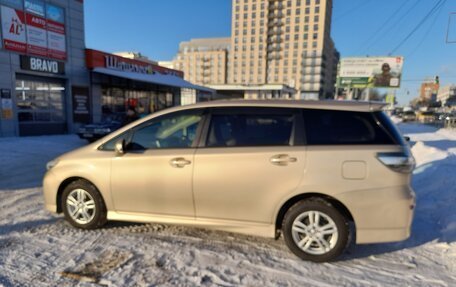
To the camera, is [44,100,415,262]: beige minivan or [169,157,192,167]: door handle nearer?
[44,100,415,262]: beige minivan

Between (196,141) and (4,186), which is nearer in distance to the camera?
(196,141)

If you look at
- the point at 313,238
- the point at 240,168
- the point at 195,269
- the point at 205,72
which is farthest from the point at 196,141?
the point at 205,72

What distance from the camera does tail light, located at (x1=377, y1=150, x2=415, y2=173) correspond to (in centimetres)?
300

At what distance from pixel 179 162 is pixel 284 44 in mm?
104886

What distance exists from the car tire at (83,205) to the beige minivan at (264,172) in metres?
0.02

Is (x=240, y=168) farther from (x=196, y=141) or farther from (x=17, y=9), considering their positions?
(x=17, y=9)

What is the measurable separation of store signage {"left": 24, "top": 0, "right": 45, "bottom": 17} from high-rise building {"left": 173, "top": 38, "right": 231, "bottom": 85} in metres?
95.7

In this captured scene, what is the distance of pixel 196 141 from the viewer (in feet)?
11.5

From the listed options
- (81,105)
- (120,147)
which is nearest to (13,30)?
(81,105)

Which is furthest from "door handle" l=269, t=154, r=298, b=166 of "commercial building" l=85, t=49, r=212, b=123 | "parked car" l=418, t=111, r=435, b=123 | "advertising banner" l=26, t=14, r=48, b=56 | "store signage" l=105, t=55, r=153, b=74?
"parked car" l=418, t=111, r=435, b=123

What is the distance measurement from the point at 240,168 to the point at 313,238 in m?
1.09

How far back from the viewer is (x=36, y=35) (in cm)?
1490

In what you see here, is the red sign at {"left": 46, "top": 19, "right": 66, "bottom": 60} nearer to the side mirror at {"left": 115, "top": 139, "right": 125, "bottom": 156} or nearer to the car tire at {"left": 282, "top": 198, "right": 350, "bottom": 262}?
the side mirror at {"left": 115, "top": 139, "right": 125, "bottom": 156}

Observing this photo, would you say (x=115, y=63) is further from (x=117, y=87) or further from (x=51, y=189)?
(x=51, y=189)
